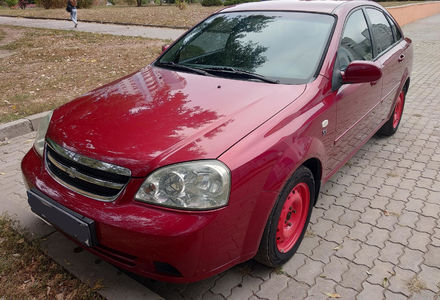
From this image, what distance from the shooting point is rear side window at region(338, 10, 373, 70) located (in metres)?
3.06

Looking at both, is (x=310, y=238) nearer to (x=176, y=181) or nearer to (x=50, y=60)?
(x=176, y=181)

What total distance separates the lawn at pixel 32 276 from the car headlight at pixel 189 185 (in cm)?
85

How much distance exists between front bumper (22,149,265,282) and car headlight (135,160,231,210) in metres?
0.04

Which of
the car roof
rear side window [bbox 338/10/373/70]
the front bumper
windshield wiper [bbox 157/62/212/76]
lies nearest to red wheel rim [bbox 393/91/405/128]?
→ rear side window [bbox 338/10/373/70]

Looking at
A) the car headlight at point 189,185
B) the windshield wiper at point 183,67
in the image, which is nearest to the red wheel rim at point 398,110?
the windshield wiper at point 183,67

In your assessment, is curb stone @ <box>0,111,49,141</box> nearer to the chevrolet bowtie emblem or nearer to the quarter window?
the chevrolet bowtie emblem

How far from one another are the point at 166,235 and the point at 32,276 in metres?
1.23

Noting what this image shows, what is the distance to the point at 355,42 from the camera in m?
3.33

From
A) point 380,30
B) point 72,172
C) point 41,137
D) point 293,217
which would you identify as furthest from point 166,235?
point 380,30

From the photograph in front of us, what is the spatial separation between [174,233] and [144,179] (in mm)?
327

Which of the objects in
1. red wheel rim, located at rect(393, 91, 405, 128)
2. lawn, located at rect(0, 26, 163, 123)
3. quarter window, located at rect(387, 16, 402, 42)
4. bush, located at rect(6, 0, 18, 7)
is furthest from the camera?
bush, located at rect(6, 0, 18, 7)

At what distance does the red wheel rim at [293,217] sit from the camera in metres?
2.50

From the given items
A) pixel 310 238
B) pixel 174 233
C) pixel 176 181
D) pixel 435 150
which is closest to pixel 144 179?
pixel 176 181

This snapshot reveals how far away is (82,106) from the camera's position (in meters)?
2.67
